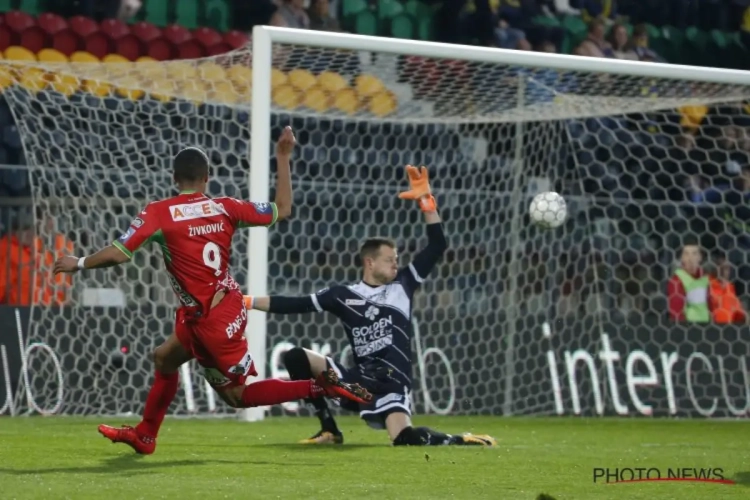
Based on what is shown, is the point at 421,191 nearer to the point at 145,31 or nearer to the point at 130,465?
the point at 130,465

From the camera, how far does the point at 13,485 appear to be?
5.20 m

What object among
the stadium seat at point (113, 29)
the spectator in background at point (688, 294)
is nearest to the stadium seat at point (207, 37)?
the stadium seat at point (113, 29)

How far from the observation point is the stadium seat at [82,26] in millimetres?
13375

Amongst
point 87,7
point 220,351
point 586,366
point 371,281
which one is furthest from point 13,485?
point 87,7

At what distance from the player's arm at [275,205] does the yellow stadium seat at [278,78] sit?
15.0 ft

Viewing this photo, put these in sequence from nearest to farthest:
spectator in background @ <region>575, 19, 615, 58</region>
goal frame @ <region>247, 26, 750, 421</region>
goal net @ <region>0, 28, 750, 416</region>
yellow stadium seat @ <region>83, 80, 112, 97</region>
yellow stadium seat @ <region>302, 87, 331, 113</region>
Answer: goal frame @ <region>247, 26, 750, 421</region>
goal net @ <region>0, 28, 750, 416</region>
yellow stadium seat @ <region>83, 80, 112, 97</region>
yellow stadium seat @ <region>302, 87, 331, 113</region>
spectator in background @ <region>575, 19, 615, 58</region>

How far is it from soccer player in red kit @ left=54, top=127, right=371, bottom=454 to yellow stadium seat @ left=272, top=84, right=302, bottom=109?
4.74 metres

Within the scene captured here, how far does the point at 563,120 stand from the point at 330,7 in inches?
148

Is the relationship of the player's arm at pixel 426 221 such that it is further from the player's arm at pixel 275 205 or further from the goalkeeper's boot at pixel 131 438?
the goalkeeper's boot at pixel 131 438

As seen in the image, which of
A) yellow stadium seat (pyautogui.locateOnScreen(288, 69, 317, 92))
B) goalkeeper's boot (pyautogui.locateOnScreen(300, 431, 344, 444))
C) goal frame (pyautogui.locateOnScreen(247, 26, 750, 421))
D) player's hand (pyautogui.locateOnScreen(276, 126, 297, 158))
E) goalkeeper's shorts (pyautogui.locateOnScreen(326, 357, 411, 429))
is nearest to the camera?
player's hand (pyautogui.locateOnScreen(276, 126, 297, 158))

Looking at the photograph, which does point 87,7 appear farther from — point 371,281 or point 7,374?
point 371,281

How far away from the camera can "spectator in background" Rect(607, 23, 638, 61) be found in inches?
611

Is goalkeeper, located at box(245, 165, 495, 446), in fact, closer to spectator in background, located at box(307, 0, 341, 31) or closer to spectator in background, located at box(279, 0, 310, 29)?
spectator in background, located at box(279, 0, 310, 29)

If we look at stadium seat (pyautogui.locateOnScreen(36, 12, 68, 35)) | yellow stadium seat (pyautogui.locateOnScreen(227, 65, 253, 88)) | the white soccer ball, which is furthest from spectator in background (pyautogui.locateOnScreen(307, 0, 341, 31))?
the white soccer ball
